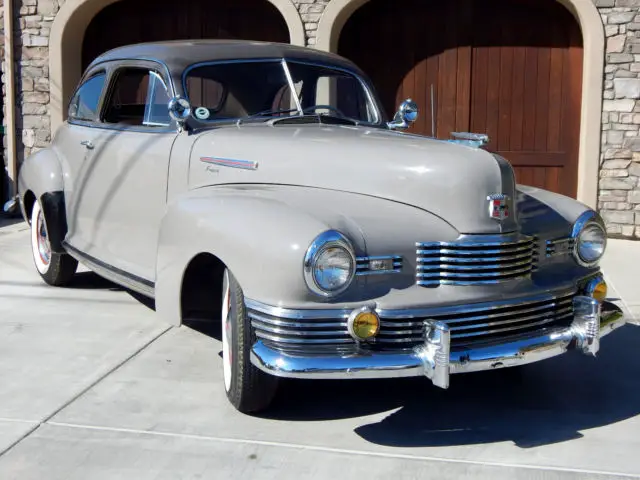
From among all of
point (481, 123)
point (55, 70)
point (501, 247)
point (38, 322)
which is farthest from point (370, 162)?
point (55, 70)

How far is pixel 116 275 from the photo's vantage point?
522 centimetres

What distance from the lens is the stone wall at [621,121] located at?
359 inches

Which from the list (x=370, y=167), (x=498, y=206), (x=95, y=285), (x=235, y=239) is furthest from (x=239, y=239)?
(x=95, y=285)

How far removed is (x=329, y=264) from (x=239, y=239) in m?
0.45

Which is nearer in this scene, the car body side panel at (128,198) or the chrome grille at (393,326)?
the chrome grille at (393,326)

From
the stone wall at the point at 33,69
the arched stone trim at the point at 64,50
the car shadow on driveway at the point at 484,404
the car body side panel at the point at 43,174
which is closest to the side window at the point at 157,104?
the car body side panel at the point at 43,174

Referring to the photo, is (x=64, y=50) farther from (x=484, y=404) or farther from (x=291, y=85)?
(x=484, y=404)

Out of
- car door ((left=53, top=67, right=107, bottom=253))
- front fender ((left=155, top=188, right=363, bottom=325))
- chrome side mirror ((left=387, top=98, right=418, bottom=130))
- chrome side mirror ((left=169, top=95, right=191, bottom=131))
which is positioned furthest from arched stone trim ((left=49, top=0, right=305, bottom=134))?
front fender ((left=155, top=188, right=363, bottom=325))

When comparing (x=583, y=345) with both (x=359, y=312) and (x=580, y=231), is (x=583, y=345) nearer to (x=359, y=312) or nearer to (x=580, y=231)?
(x=580, y=231)

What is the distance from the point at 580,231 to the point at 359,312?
139cm

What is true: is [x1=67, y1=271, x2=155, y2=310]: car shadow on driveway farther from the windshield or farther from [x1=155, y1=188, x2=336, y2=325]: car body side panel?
[x1=155, y1=188, x2=336, y2=325]: car body side panel

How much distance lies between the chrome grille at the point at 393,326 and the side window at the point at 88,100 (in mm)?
2719

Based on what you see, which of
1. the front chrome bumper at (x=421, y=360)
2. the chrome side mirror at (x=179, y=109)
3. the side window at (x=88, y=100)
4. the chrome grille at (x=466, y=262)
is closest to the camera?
the front chrome bumper at (x=421, y=360)

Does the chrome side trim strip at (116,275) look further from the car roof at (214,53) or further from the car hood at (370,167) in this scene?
the car roof at (214,53)
